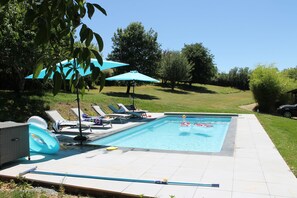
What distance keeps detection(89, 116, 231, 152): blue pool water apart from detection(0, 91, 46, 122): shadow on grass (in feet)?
14.6

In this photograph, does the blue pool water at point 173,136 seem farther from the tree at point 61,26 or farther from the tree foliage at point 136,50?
the tree foliage at point 136,50

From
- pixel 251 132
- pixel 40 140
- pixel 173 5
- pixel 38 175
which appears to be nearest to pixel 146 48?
pixel 173 5

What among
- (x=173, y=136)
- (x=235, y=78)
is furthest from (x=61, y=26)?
(x=235, y=78)

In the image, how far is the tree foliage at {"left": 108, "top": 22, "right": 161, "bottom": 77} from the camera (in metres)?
32.8

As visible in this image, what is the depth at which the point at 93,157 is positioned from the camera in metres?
7.43

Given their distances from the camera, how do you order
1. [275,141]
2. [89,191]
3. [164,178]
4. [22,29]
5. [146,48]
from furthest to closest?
1. [146,48]
2. [22,29]
3. [275,141]
4. [164,178]
5. [89,191]

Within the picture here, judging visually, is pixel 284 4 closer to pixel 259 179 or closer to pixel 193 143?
pixel 193 143

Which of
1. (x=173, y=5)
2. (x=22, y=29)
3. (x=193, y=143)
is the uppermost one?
(x=173, y=5)

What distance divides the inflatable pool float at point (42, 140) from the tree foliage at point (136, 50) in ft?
81.5

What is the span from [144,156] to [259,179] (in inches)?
115

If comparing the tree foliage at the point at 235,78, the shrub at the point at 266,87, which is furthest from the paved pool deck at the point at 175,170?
the tree foliage at the point at 235,78

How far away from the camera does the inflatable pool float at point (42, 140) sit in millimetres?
7463

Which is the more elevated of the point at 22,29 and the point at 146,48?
the point at 146,48

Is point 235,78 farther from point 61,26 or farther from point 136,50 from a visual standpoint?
point 61,26
